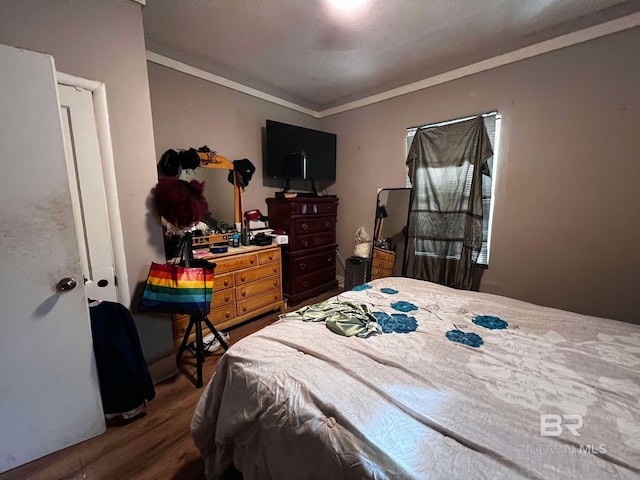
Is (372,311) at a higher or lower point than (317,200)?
lower

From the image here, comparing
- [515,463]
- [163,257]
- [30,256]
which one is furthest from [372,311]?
[30,256]

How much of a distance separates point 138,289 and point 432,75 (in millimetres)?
3323

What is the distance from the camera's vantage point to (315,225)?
3.34 metres

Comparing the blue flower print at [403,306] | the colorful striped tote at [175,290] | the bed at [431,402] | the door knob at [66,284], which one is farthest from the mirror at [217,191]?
the blue flower print at [403,306]

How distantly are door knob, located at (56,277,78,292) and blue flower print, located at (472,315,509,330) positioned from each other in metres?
2.06

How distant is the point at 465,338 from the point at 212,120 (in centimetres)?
289

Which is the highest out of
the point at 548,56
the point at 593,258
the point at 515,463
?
the point at 548,56

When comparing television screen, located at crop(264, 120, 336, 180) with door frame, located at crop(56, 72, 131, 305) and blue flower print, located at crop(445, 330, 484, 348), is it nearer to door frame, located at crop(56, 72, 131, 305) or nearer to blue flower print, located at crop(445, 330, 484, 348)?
door frame, located at crop(56, 72, 131, 305)

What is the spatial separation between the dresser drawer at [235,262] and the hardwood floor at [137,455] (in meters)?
1.05

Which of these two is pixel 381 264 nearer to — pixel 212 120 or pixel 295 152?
pixel 295 152

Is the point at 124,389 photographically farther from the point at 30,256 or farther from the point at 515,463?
the point at 515,463

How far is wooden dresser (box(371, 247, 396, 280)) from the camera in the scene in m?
3.06

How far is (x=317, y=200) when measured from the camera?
10.9ft

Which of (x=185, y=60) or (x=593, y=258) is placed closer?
(x=593, y=258)
